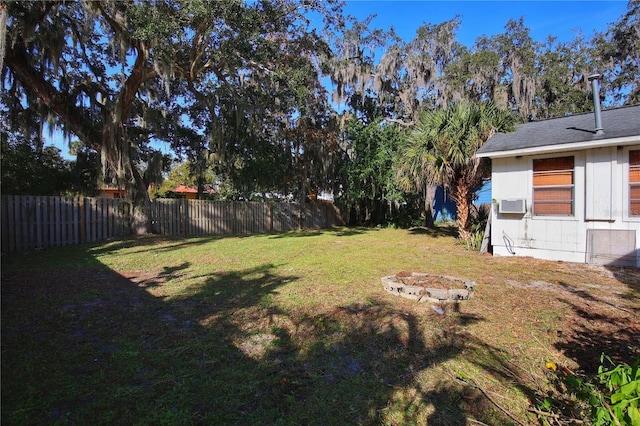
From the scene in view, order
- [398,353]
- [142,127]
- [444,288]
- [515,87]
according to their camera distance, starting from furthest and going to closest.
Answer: [515,87] → [142,127] → [444,288] → [398,353]

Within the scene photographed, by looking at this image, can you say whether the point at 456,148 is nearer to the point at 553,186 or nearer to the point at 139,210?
the point at 553,186

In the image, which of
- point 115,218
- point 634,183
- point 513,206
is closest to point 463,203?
point 513,206

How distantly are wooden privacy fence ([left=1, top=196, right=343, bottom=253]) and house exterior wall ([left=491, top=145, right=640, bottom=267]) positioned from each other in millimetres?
10335

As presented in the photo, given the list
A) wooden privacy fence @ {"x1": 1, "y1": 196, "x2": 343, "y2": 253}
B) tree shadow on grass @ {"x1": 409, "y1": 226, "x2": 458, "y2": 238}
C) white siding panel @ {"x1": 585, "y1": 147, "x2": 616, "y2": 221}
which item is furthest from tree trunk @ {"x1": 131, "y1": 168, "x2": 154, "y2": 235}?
white siding panel @ {"x1": 585, "y1": 147, "x2": 616, "y2": 221}

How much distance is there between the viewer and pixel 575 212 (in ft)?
23.9

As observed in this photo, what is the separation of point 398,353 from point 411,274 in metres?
2.67

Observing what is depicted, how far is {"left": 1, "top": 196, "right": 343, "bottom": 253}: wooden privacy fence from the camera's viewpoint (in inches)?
355

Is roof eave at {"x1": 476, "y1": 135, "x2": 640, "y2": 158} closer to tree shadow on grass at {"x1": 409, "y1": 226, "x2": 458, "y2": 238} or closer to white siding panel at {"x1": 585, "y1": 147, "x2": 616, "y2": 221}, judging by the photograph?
white siding panel at {"x1": 585, "y1": 147, "x2": 616, "y2": 221}

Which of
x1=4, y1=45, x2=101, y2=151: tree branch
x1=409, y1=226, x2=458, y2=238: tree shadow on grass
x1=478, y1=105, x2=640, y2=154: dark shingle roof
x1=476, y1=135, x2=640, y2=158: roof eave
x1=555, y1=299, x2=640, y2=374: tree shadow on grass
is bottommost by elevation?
x1=555, y1=299, x2=640, y2=374: tree shadow on grass

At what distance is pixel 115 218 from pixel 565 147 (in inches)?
509

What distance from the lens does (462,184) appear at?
9820 mm

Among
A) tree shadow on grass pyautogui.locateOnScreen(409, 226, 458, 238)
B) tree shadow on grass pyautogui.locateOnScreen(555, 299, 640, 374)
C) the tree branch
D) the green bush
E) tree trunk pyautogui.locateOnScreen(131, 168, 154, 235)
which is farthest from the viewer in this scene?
tree shadow on grass pyautogui.locateOnScreen(409, 226, 458, 238)

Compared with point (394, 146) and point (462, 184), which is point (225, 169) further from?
point (462, 184)

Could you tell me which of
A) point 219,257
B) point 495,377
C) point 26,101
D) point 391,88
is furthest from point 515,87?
point 26,101
